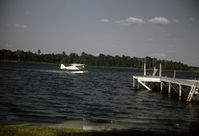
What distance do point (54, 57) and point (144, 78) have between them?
5595 inches

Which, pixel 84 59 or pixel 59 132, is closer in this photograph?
pixel 59 132

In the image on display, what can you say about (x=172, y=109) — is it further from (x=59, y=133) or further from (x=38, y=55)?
(x=38, y=55)

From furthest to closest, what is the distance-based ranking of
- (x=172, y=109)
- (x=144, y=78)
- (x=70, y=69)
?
(x=70, y=69) → (x=144, y=78) → (x=172, y=109)

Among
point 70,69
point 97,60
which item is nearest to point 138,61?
point 97,60

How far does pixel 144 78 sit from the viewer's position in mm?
34594

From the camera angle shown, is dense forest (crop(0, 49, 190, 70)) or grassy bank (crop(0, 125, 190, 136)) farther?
dense forest (crop(0, 49, 190, 70))

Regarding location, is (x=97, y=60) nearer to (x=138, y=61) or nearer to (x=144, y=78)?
(x=138, y=61)

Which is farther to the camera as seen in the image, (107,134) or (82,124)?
(82,124)

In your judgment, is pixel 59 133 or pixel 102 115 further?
pixel 102 115

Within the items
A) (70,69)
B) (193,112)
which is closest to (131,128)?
(193,112)

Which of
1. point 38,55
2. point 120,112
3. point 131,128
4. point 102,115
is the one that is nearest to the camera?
point 131,128

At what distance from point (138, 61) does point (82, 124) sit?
16419cm

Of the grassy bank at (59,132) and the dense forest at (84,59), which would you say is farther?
the dense forest at (84,59)

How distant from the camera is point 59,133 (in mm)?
9664
